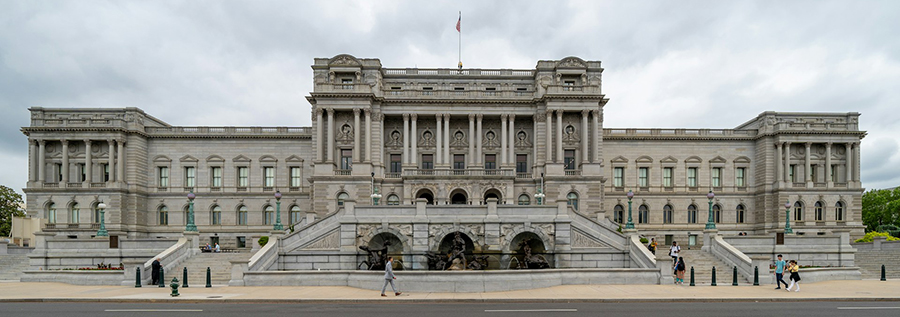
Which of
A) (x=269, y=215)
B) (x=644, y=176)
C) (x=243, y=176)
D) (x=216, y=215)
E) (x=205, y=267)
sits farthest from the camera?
(x=644, y=176)

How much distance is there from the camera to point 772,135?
61562mm

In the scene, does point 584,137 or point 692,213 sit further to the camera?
point 692,213

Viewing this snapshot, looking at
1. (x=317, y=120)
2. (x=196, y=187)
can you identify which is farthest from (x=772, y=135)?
(x=196, y=187)

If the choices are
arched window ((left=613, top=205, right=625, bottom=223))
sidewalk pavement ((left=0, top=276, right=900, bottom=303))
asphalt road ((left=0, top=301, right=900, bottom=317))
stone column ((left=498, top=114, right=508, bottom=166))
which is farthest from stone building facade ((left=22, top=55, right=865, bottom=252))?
asphalt road ((left=0, top=301, right=900, bottom=317))

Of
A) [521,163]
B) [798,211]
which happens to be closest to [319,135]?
[521,163]

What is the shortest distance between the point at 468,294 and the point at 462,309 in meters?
3.58

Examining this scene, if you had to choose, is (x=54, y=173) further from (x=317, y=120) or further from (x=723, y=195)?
(x=723, y=195)

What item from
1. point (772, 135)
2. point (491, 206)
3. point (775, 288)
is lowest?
point (775, 288)

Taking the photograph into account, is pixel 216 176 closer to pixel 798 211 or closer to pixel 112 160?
pixel 112 160

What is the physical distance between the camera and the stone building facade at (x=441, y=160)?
55625 mm

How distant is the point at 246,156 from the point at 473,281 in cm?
4606

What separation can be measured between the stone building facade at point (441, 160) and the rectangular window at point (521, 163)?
4.4 inches

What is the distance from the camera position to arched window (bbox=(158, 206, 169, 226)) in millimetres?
61841

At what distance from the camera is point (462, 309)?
18938 mm
